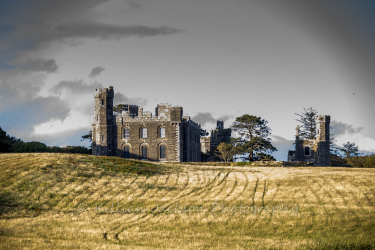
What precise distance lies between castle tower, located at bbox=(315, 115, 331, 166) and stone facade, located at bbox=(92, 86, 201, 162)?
2298 cm

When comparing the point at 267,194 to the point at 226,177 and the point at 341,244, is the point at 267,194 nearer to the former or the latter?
the point at 226,177

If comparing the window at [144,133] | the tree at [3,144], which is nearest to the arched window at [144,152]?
the window at [144,133]

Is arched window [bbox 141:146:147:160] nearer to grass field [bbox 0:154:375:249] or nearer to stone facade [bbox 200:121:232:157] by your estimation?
stone facade [bbox 200:121:232:157]

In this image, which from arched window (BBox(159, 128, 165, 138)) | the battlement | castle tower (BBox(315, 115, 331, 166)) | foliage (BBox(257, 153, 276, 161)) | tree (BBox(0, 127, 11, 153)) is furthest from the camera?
castle tower (BBox(315, 115, 331, 166))

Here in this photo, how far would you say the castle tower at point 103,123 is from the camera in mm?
77625

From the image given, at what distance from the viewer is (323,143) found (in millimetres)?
81812

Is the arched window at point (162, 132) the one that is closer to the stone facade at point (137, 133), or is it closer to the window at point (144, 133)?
the stone facade at point (137, 133)

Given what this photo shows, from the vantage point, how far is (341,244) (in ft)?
78.8

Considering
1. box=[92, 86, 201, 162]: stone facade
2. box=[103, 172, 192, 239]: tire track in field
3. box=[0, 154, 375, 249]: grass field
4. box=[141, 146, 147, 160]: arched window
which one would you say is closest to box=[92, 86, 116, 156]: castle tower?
box=[92, 86, 201, 162]: stone facade

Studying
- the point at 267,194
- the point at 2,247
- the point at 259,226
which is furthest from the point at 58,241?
the point at 267,194

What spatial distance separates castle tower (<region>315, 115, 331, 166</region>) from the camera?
267ft

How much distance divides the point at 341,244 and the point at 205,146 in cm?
7372

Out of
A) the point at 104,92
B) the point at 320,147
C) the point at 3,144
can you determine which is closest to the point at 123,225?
the point at 3,144

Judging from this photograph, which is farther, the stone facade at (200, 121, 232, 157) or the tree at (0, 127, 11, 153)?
the stone facade at (200, 121, 232, 157)
